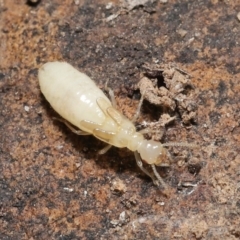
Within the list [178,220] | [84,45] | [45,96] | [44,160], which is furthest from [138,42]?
[178,220]

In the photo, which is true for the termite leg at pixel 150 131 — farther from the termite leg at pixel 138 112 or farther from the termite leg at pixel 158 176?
the termite leg at pixel 158 176

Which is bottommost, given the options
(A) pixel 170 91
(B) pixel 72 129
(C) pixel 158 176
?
(C) pixel 158 176

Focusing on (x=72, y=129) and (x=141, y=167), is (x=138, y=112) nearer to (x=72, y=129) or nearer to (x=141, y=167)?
(x=141, y=167)

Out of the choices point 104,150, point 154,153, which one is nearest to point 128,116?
point 104,150

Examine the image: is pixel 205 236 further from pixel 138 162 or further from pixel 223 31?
pixel 223 31

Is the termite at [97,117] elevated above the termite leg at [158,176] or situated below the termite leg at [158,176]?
above

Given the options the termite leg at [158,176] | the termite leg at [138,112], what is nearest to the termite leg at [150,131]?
the termite leg at [138,112]

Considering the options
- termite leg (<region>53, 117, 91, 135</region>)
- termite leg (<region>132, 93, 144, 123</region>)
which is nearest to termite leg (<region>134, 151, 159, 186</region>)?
termite leg (<region>132, 93, 144, 123</region>)
